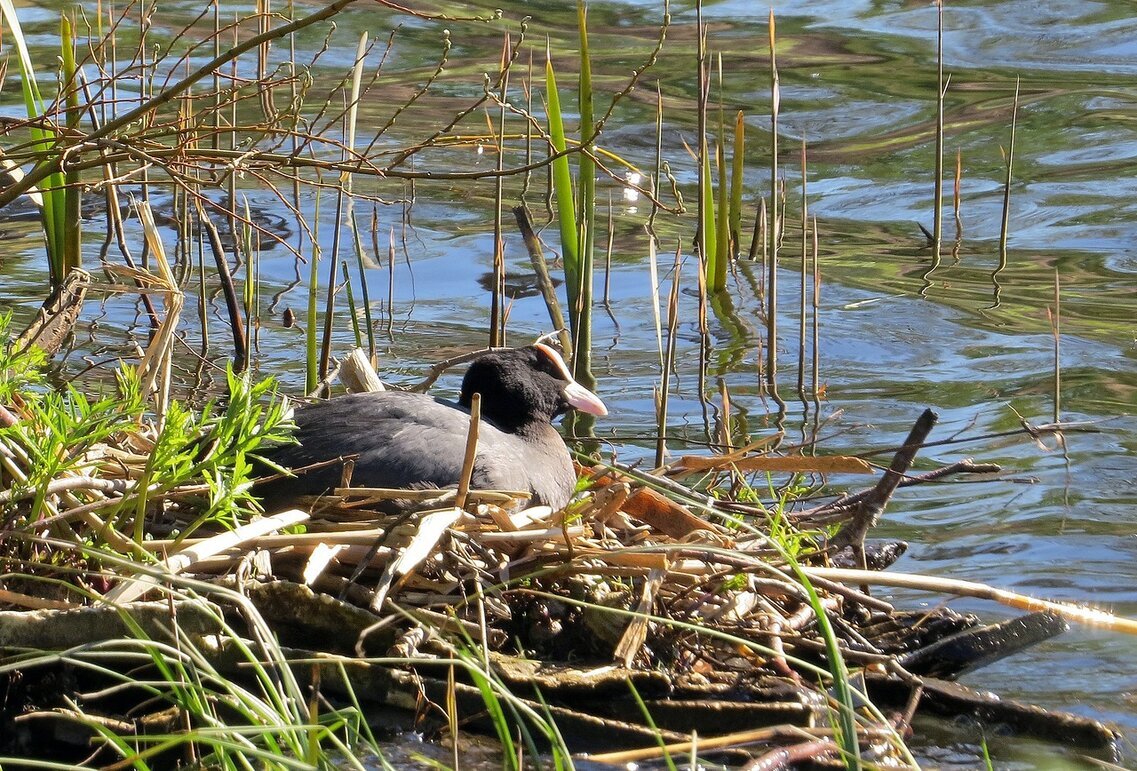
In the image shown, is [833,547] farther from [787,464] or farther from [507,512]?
[507,512]

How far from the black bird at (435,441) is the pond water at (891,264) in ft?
2.59

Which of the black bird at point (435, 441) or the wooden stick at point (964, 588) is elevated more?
the black bird at point (435, 441)

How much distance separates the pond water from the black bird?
789mm

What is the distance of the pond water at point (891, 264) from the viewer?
5.03 meters

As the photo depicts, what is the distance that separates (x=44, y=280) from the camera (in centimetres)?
747

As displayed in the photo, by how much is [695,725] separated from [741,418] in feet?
9.93

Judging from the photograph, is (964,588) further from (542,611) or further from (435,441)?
(435,441)

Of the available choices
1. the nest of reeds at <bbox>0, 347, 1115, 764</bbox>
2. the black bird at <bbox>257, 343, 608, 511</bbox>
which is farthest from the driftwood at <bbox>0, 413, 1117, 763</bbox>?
the black bird at <bbox>257, 343, 608, 511</bbox>

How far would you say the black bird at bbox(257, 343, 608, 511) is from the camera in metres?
3.58

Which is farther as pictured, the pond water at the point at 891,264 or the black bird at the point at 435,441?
the pond water at the point at 891,264

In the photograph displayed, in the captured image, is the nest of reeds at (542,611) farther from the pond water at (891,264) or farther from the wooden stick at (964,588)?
the pond water at (891,264)

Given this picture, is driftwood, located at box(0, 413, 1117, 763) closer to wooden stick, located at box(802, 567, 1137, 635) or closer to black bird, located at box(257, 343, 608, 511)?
wooden stick, located at box(802, 567, 1137, 635)

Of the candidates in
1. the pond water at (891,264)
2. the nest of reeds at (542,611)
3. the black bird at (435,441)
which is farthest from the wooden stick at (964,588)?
the black bird at (435,441)

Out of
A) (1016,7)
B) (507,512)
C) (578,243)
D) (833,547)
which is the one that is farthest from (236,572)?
(1016,7)
